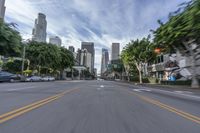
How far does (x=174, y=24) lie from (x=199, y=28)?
3.89 m

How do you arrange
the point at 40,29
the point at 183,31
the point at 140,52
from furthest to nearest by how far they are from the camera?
the point at 40,29
the point at 140,52
the point at 183,31

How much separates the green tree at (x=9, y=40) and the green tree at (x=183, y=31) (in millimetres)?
18857

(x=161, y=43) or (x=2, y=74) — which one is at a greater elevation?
(x=161, y=43)

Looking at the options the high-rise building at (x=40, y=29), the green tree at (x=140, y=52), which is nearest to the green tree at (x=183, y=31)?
the green tree at (x=140, y=52)

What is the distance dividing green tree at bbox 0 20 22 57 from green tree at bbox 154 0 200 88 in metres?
18.9

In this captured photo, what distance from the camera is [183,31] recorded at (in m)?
25.5

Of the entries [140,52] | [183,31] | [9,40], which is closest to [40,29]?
[140,52]

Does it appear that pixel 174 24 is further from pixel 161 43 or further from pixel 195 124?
pixel 195 124

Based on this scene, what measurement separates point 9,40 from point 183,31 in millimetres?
21604

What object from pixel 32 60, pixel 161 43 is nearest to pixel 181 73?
pixel 161 43

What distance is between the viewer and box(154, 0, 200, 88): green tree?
22703mm

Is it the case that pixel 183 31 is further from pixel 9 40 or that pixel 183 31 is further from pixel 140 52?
pixel 140 52

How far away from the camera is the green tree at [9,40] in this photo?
2962 centimetres

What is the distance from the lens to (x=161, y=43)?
30859mm
